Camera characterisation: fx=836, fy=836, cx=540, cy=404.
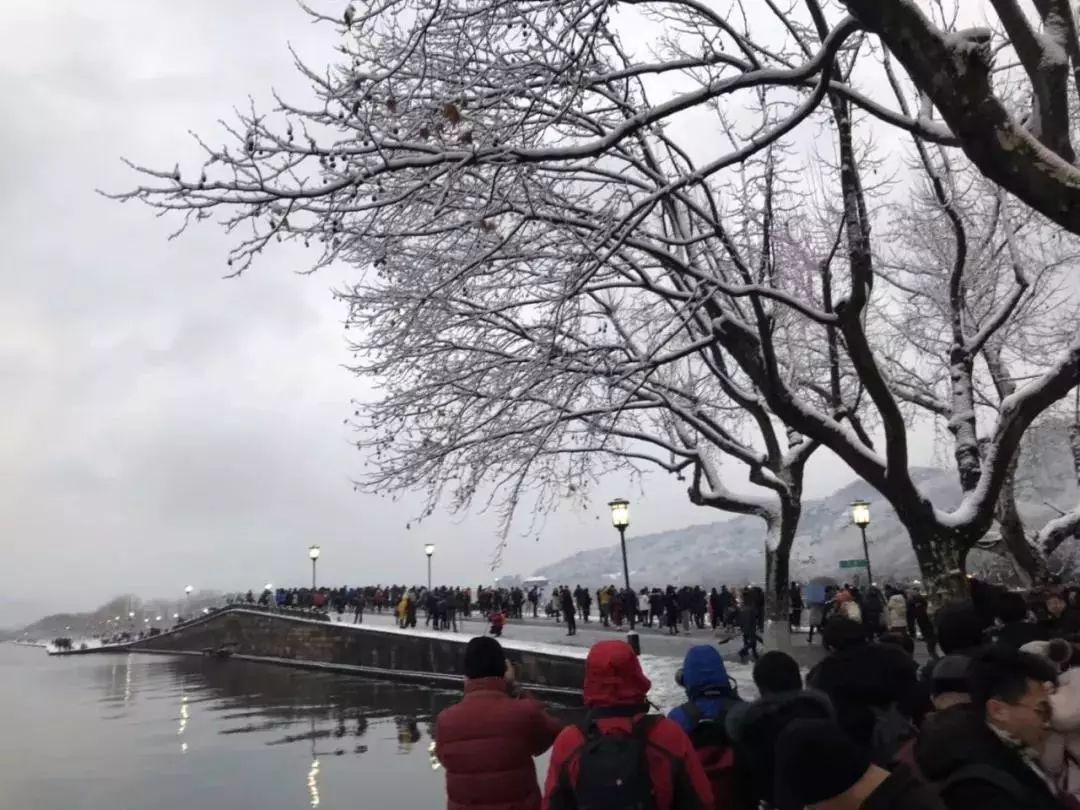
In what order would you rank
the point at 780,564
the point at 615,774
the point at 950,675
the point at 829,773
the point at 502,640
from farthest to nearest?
the point at 502,640 < the point at 780,564 < the point at 950,675 < the point at 615,774 < the point at 829,773

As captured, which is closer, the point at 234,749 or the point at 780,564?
the point at 234,749

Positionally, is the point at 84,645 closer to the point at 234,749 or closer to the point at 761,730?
the point at 234,749

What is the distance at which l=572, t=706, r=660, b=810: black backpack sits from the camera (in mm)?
3229

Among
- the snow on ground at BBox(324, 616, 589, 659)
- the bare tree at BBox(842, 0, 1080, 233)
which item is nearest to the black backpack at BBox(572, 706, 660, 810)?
the bare tree at BBox(842, 0, 1080, 233)

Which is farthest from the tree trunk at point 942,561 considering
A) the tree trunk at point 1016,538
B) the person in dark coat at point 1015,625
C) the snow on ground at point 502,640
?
the tree trunk at point 1016,538

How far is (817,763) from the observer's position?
2.42 m

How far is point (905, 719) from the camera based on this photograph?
4332mm

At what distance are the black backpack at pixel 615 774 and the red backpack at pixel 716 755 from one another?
1064mm

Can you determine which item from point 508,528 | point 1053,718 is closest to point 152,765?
point 508,528

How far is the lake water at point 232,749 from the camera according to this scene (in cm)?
1103

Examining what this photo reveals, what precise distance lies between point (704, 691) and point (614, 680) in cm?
130

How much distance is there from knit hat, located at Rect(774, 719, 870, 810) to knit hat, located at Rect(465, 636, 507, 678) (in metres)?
2.08

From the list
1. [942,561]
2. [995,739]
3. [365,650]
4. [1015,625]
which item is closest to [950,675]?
[995,739]

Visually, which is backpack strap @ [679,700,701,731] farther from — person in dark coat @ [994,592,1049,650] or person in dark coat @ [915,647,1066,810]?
person in dark coat @ [994,592,1049,650]
